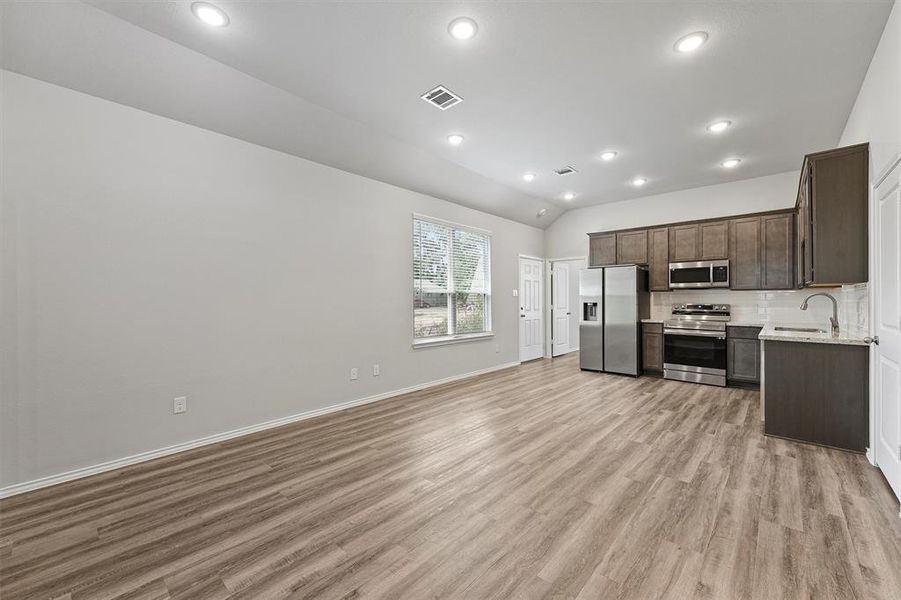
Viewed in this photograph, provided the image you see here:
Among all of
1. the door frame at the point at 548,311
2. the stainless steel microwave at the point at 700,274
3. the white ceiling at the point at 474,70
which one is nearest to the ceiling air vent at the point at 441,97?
the white ceiling at the point at 474,70

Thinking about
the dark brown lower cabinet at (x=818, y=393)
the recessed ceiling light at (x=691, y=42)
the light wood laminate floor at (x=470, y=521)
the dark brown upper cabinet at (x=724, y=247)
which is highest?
the recessed ceiling light at (x=691, y=42)

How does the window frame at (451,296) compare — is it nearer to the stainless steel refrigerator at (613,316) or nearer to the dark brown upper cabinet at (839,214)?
the stainless steel refrigerator at (613,316)

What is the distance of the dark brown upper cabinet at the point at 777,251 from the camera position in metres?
5.10

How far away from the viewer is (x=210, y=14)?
2352 mm

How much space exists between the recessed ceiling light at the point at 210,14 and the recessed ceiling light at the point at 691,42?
3.09 metres

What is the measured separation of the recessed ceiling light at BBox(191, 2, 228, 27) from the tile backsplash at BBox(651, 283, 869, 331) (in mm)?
6241

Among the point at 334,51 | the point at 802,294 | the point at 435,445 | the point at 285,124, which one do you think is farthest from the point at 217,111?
the point at 802,294

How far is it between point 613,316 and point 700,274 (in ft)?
4.63

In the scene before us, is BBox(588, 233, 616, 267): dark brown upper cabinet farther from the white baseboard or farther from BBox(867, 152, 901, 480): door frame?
the white baseboard

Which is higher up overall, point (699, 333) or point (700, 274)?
point (700, 274)

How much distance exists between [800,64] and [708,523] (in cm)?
344

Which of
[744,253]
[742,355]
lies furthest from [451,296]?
[744,253]

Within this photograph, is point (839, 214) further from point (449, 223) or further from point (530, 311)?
point (530, 311)

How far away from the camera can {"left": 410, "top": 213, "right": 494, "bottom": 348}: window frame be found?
17.1 ft
